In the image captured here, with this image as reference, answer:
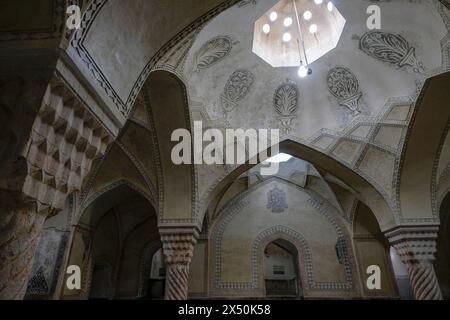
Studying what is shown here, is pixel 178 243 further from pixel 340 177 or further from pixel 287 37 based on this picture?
pixel 287 37

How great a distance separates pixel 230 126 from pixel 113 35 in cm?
Result: 447

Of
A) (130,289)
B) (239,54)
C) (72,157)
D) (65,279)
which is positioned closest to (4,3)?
(72,157)

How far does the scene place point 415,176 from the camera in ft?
21.9

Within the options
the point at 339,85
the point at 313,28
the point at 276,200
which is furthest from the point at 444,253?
the point at 313,28

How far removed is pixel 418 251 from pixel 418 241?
0.21m

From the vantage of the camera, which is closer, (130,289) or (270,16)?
(270,16)

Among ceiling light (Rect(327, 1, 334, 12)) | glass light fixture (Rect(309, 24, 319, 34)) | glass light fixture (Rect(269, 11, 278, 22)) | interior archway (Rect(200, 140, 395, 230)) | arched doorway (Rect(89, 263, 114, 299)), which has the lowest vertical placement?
arched doorway (Rect(89, 263, 114, 299))

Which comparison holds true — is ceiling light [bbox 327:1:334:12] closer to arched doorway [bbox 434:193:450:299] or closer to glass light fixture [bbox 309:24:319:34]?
glass light fixture [bbox 309:24:319:34]

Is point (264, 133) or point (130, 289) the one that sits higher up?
point (264, 133)

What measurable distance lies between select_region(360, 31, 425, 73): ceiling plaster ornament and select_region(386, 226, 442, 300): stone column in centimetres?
331

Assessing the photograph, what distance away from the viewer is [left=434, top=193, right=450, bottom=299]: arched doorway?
8.58 meters

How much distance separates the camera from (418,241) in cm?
639

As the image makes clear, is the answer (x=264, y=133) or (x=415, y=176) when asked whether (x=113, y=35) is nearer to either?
(x=264, y=133)

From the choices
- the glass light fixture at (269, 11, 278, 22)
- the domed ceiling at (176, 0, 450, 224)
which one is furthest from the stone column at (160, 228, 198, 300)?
the glass light fixture at (269, 11, 278, 22)
